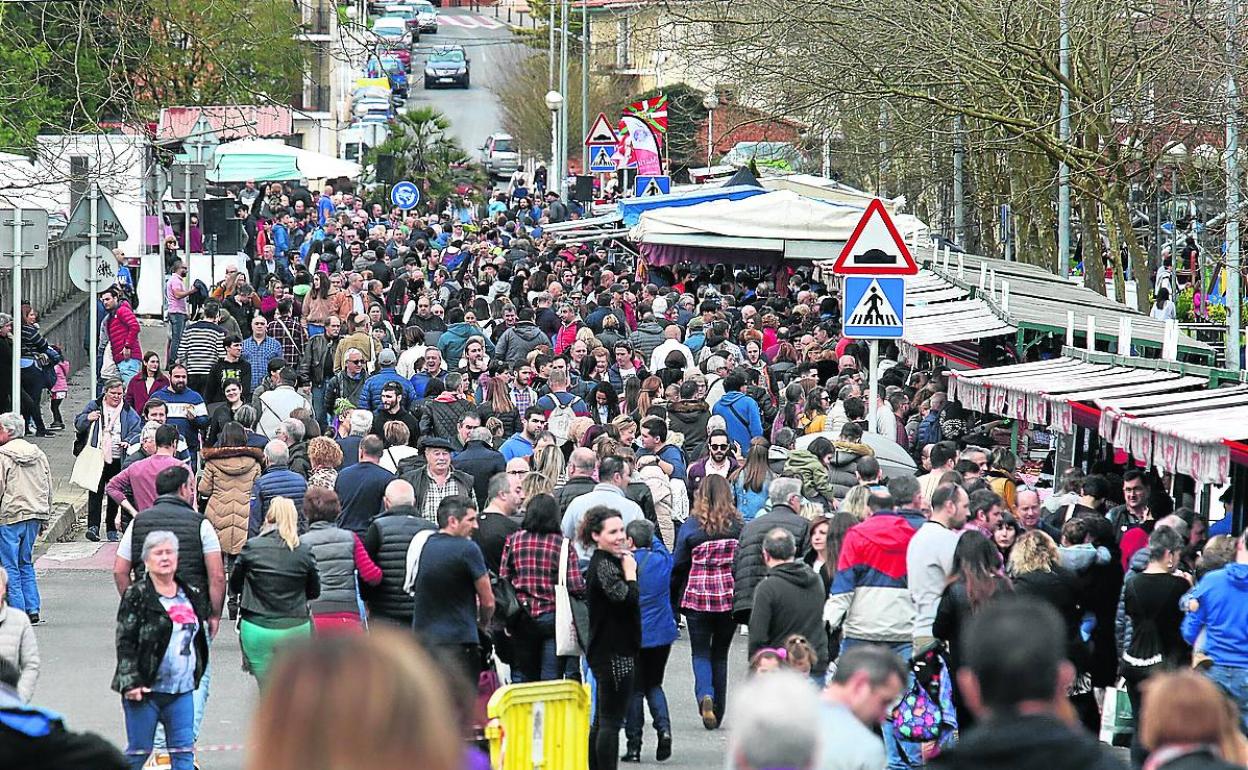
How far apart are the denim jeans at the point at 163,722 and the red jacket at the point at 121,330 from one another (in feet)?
47.3

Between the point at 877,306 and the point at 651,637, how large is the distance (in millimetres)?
3476

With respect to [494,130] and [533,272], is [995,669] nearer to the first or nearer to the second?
[533,272]

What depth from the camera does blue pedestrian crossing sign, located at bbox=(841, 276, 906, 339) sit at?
43.7ft

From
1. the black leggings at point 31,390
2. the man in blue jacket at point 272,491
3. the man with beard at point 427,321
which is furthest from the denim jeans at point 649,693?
the black leggings at point 31,390

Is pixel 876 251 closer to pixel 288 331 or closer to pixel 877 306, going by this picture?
pixel 877 306

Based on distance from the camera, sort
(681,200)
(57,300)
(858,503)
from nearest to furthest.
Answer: (858,503) < (57,300) < (681,200)

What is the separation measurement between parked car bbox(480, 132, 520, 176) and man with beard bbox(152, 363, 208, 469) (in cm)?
5771

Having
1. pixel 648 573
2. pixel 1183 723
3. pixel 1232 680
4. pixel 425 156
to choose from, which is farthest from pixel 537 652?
pixel 425 156

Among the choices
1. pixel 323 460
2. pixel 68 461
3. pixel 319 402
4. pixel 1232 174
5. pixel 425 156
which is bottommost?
pixel 68 461

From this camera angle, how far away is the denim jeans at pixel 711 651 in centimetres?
1145

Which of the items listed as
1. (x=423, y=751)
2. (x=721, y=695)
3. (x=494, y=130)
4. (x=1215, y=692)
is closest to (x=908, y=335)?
(x=721, y=695)

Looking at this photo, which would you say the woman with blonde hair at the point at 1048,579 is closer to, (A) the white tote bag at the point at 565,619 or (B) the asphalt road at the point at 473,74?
(A) the white tote bag at the point at 565,619

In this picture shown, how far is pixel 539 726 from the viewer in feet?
30.4

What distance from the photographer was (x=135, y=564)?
415 inches
